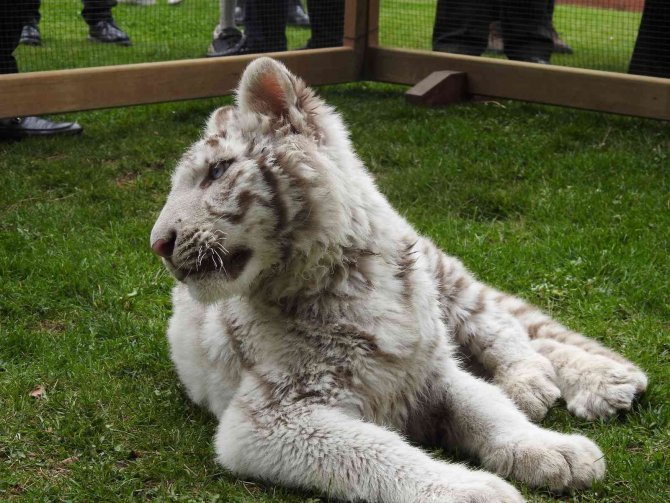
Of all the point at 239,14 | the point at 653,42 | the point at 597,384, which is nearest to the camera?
the point at 597,384

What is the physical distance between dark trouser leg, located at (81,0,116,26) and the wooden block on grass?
341 cm

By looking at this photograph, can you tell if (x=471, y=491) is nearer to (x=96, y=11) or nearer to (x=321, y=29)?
(x=321, y=29)

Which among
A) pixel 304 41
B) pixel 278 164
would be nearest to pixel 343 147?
pixel 278 164

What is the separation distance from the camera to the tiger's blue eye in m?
3.41

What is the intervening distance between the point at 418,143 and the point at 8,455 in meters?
4.70

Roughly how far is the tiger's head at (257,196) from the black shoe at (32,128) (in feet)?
15.2

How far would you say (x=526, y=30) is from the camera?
9.05 metres

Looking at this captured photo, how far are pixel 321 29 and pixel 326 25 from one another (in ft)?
0.21

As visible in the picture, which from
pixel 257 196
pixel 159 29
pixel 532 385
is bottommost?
pixel 532 385

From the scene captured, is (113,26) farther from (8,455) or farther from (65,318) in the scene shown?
(8,455)

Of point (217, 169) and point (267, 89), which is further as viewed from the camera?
point (267, 89)

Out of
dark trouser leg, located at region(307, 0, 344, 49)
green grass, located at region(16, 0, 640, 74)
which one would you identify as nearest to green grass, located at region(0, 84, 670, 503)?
dark trouser leg, located at region(307, 0, 344, 49)

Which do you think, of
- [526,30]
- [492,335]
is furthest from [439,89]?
[492,335]

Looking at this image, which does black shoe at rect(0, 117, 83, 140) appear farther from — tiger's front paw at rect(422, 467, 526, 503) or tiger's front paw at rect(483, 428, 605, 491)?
tiger's front paw at rect(422, 467, 526, 503)
